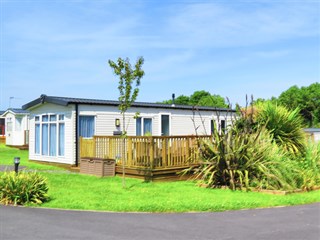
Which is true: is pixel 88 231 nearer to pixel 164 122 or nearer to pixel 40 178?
pixel 40 178

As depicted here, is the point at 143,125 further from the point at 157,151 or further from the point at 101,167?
the point at 157,151

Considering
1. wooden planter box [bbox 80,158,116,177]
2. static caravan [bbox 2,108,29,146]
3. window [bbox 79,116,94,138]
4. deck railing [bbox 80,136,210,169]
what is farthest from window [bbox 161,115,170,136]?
static caravan [bbox 2,108,29,146]

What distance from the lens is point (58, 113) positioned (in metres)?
17.6

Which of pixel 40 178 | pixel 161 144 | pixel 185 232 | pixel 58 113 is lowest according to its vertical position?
pixel 185 232

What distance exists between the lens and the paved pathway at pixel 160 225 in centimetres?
614

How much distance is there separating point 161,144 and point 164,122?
7163 mm

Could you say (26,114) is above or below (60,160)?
above

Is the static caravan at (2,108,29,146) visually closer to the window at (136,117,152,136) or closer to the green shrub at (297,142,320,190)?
the window at (136,117,152,136)

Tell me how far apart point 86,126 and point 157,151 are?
5.31 meters

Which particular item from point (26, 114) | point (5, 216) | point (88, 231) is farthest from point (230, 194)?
point (26, 114)

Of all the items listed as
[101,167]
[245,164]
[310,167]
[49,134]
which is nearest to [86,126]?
[49,134]

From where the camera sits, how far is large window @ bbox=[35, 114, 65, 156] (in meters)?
17.5

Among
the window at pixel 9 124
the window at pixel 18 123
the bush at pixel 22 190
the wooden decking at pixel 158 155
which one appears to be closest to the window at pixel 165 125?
the wooden decking at pixel 158 155

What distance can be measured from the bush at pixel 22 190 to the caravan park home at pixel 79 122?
692 cm
